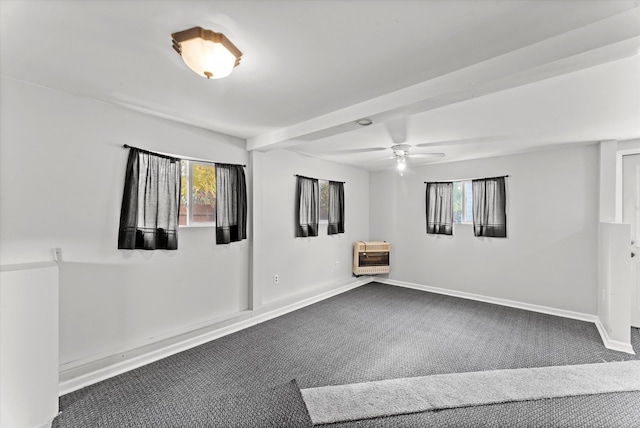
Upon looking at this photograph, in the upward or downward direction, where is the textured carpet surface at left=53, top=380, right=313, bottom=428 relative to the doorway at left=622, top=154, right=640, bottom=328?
downward

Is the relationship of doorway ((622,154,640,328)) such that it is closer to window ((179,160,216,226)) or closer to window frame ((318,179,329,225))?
window frame ((318,179,329,225))

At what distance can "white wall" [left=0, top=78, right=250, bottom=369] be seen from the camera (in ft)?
7.28

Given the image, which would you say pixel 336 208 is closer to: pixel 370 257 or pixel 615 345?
pixel 370 257

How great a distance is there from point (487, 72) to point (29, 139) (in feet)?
11.1

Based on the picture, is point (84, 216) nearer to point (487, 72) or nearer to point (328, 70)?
point (328, 70)

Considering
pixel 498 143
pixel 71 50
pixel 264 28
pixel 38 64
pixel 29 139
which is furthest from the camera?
pixel 498 143

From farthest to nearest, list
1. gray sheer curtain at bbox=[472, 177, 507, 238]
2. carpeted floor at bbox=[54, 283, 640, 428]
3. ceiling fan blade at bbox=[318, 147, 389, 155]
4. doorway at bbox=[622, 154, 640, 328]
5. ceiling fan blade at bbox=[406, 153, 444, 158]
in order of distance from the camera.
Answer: gray sheer curtain at bbox=[472, 177, 507, 238]
ceiling fan blade at bbox=[406, 153, 444, 158]
ceiling fan blade at bbox=[318, 147, 389, 155]
doorway at bbox=[622, 154, 640, 328]
carpeted floor at bbox=[54, 283, 640, 428]

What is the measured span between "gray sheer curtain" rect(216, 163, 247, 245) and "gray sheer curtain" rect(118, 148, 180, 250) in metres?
0.51

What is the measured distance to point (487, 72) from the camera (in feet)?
6.12

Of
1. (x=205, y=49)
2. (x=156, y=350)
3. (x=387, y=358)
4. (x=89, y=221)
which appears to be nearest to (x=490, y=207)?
(x=387, y=358)

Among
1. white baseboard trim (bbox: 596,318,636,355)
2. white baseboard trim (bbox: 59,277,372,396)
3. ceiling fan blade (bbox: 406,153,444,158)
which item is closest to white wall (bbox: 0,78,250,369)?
white baseboard trim (bbox: 59,277,372,396)

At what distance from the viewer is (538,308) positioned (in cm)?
432

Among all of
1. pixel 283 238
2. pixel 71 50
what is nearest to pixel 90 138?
pixel 71 50

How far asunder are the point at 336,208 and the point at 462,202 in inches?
88.9
